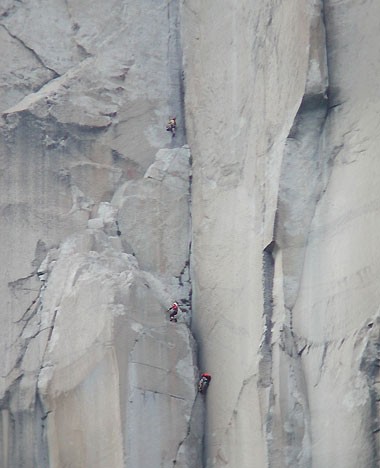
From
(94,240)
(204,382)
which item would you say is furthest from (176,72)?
(204,382)

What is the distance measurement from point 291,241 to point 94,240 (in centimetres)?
241

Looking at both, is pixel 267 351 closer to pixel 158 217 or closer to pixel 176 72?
pixel 158 217

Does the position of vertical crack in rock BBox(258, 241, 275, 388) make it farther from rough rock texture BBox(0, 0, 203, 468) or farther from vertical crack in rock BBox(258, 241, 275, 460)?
rough rock texture BBox(0, 0, 203, 468)

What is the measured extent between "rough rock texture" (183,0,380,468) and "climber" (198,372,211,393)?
0.23 feet

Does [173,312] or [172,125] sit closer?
[173,312]

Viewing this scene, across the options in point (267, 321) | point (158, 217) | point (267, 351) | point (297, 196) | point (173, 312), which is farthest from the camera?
point (158, 217)


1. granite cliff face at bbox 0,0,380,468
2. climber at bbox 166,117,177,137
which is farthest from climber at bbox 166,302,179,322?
climber at bbox 166,117,177,137

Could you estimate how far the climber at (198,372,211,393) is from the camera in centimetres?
1460

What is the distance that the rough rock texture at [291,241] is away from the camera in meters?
13.3

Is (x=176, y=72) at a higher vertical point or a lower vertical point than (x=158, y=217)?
higher

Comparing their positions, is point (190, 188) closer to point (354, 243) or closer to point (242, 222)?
point (242, 222)

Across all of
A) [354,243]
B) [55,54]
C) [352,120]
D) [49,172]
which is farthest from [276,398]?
[55,54]

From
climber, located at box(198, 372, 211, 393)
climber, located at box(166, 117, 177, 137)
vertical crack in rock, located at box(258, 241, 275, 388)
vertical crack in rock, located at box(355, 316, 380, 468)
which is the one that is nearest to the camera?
vertical crack in rock, located at box(355, 316, 380, 468)

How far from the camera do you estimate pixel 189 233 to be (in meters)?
15.7
